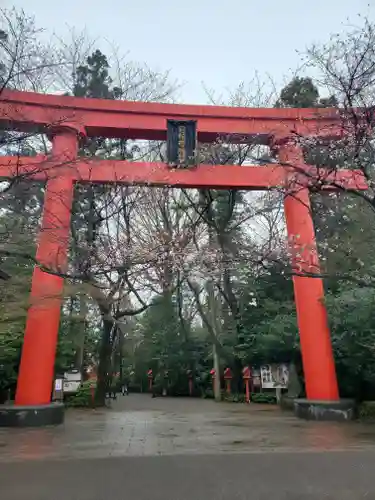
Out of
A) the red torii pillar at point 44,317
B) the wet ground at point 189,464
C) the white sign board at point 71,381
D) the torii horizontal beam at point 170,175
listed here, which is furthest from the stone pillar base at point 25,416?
the white sign board at point 71,381

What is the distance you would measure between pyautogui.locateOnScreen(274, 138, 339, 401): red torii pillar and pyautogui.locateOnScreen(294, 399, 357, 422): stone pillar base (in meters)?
0.29

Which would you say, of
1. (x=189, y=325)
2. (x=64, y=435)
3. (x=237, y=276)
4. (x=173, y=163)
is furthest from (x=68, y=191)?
(x=189, y=325)

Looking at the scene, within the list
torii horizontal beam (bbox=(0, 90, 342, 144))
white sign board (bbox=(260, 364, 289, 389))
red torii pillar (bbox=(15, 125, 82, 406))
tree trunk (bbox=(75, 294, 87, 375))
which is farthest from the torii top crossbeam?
tree trunk (bbox=(75, 294, 87, 375))

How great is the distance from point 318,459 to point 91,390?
12518mm

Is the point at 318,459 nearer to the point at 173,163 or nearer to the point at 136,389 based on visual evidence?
the point at 173,163

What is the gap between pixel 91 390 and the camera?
53.0 ft

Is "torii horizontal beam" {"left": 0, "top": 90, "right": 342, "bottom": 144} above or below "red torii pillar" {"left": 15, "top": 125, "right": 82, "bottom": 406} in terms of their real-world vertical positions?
above

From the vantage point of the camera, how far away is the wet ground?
13.2ft

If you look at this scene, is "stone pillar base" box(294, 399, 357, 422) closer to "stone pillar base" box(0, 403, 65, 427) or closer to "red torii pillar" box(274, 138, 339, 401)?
"red torii pillar" box(274, 138, 339, 401)

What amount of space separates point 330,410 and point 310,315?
219 cm

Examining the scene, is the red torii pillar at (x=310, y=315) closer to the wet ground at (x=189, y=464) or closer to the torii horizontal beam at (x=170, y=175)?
the torii horizontal beam at (x=170, y=175)

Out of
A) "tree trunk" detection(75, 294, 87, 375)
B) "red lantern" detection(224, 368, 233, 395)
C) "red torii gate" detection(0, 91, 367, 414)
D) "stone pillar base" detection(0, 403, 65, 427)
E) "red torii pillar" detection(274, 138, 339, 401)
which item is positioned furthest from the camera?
"red lantern" detection(224, 368, 233, 395)

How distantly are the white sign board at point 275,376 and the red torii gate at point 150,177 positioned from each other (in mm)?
3604

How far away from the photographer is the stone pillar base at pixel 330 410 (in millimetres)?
9273
